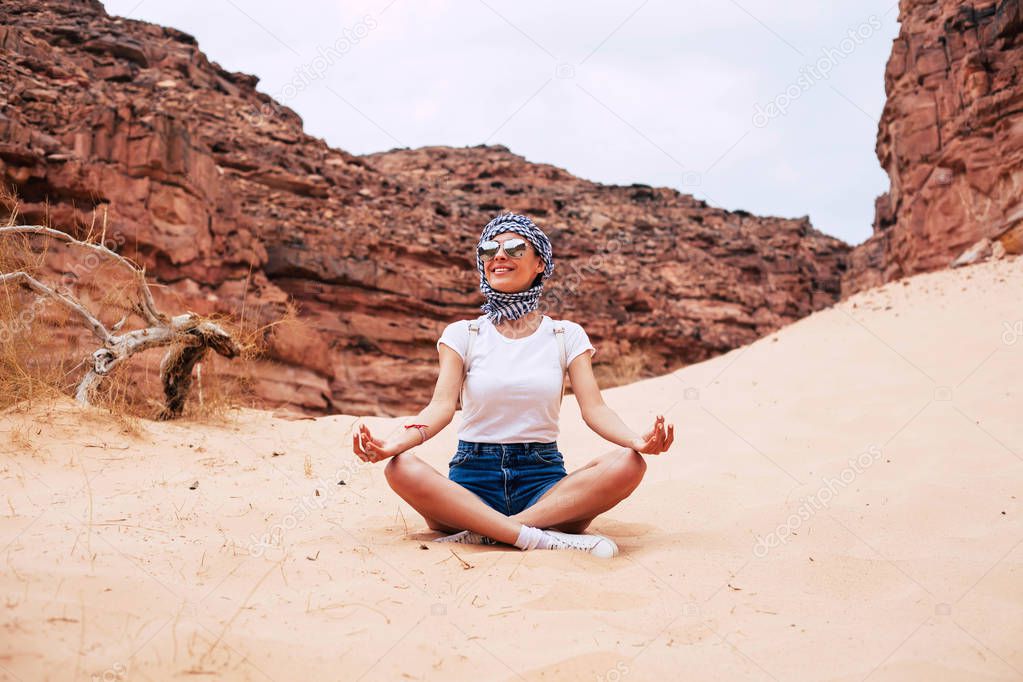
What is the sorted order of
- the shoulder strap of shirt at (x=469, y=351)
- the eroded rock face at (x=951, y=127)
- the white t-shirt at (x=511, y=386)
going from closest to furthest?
the white t-shirt at (x=511, y=386) → the shoulder strap of shirt at (x=469, y=351) → the eroded rock face at (x=951, y=127)

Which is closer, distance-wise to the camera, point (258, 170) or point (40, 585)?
point (40, 585)

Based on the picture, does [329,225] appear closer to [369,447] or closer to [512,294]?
[512,294]

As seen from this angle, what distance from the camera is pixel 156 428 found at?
558 centimetres

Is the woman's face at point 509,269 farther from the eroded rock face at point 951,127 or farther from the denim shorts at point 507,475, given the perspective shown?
the eroded rock face at point 951,127

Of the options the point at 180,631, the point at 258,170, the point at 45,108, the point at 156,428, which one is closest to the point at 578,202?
the point at 258,170

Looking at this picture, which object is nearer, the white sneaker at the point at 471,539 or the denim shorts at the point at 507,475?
the white sneaker at the point at 471,539

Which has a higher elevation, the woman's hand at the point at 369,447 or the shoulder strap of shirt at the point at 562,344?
the shoulder strap of shirt at the point at 562,344

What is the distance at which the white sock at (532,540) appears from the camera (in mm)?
2797

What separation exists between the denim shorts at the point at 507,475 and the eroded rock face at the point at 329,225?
5453 millimetres

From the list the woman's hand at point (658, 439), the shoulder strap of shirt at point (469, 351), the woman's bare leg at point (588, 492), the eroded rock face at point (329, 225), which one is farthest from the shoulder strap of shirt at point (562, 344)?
the eroded rock face at point (329, 225)

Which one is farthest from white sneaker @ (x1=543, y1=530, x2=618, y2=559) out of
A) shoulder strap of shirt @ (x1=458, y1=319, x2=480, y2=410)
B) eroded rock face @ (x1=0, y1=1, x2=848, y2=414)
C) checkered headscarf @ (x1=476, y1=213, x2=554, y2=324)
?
eroded rock face @ (x1=0, y1=1, x2=848, y2=414)

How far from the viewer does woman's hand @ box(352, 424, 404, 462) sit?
8.61 feet

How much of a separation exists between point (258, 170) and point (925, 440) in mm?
16986

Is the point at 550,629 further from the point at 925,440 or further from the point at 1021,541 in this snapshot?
the point at 925,440
